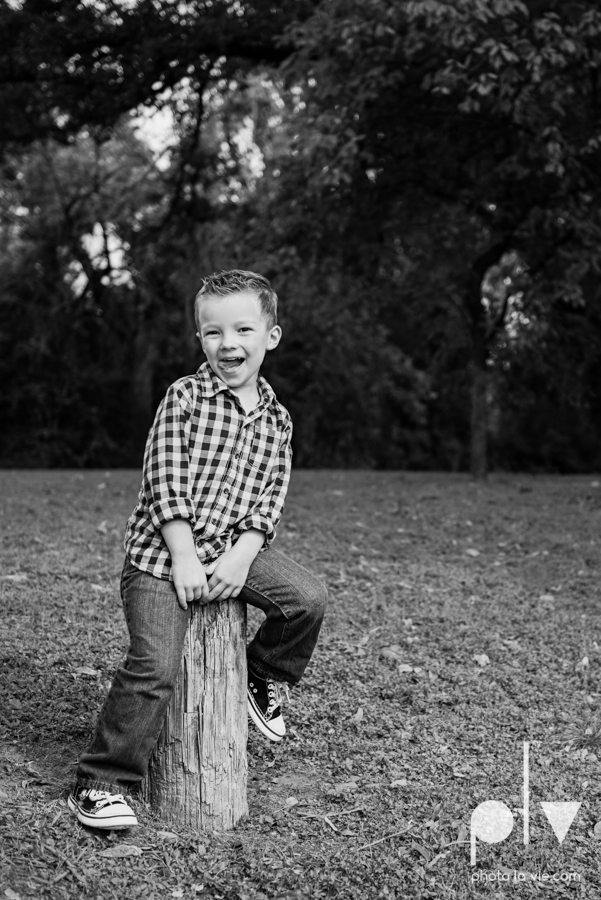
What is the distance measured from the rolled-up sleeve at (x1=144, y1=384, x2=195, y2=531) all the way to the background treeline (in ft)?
19.2

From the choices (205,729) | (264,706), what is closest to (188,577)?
(205,729)

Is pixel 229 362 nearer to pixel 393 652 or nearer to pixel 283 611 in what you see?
pixel 283 611

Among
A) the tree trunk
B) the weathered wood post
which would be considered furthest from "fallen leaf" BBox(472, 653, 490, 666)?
the tree trunk

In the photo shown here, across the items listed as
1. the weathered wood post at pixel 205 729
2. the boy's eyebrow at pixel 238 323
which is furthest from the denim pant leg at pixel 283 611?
the boy's eyebrow at pixel 238 323

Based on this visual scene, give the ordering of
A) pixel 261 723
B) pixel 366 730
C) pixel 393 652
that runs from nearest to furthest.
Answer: pixel 261 723, pixel 366 730, pixel 393 652

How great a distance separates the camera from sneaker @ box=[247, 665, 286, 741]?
3359 millimetres

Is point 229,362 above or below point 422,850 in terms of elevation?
above

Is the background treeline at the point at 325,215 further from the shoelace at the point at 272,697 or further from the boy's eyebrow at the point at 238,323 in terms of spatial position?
the shoelace at the point at 272,697

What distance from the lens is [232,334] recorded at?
10.3 feet

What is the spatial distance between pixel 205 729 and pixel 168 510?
0.78 meters

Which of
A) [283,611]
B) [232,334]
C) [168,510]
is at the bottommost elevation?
[283,611]

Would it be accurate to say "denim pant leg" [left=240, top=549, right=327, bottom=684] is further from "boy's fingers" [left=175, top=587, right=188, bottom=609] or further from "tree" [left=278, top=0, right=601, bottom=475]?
"tree" [left=278, top=0, right=601, bottom=475]

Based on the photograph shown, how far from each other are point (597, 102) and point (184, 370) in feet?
36.6

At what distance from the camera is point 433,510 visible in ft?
31.9
